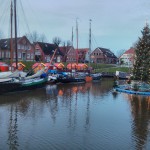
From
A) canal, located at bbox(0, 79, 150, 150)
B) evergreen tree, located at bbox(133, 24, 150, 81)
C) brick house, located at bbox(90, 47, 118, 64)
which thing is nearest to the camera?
canal, located at bbox(0, 79, 150, 150)

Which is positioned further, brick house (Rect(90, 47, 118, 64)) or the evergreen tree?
brick house (Rect(90, 47, 118, 64))

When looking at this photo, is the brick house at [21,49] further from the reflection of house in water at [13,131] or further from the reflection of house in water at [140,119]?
the reflection of house in water at [13,131]

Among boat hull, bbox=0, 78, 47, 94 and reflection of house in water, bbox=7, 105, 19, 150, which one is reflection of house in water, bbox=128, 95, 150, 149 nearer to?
reflection of house in water, bbox=7, 105, 19, 150

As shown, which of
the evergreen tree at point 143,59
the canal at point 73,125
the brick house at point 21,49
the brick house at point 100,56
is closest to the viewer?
the canal at point 73,125

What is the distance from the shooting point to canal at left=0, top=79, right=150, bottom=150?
590 inches

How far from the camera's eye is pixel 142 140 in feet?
52.4

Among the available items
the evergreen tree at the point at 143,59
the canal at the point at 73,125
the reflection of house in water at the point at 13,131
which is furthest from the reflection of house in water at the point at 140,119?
the reflection of house in water at the point at 13,131

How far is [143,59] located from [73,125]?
72.3ft

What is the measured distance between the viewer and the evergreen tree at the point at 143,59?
38.1 metres

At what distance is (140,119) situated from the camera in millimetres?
21734

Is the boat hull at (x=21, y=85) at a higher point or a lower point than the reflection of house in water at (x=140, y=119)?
higher

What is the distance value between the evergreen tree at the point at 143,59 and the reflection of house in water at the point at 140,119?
17.3 ft

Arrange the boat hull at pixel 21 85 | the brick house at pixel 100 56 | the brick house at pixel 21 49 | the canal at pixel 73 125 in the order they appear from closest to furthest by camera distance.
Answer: the canal at pixel 73 125, the boat hull at pixel 21 85, the brick house at pixel 21 49, the brick house at pixel 100 56

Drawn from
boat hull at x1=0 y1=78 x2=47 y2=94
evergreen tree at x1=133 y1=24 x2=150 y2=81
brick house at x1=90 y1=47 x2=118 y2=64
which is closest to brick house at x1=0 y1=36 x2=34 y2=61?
brick house at x1=90 y1=47 x2=118 y2=64
